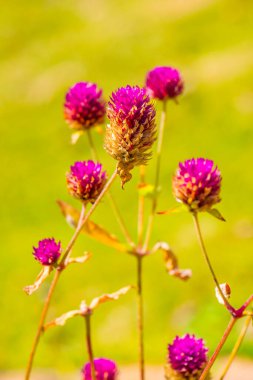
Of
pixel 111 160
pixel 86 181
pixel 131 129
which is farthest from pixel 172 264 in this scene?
pixel 111 160

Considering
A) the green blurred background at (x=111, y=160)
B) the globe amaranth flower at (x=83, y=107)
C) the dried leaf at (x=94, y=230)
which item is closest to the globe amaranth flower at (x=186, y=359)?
the dried leaf at (x=94, y=230)

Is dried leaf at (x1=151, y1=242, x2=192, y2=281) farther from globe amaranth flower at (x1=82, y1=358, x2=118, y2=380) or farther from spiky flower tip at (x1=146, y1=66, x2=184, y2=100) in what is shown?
spiky flower tip at (x1=146, y1=66, x2=184, y2=100)

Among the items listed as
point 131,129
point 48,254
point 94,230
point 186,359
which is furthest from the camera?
point 94,230

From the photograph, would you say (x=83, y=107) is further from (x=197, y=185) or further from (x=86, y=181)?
(x=197, y=185)

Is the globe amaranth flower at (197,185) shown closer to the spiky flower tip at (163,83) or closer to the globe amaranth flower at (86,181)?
the globe amaranth flower at (86,181)

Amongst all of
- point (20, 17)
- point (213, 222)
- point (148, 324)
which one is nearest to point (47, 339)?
point (148, 324)

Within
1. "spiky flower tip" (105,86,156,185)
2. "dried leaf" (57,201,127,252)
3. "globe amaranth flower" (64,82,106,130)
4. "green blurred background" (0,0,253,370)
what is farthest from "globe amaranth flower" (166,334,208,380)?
"green blurred background" (0,0,253,370)
